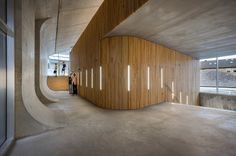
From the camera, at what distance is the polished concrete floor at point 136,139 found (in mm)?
2549

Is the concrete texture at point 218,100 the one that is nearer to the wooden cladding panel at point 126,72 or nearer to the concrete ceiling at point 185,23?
the concrete ceiling at point 185,23

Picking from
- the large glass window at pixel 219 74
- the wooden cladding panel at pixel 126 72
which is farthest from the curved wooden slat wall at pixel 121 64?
the large glass window at pixel 219 74

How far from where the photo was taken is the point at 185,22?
451 centimetres

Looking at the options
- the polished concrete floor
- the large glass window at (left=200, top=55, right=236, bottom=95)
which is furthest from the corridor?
the large glass window at (left=200, top=55, right=236, bottom=95)

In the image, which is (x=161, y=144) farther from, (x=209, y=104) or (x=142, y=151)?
(x=209, y=104)

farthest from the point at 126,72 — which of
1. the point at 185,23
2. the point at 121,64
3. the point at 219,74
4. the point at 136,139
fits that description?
the point at 219,74

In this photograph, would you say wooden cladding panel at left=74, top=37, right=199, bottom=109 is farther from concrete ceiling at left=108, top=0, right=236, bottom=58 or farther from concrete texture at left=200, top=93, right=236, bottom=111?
concrete texture at left=200, top=93, right=236, bottom=111

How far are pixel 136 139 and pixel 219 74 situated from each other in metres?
13.1

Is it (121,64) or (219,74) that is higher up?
(121,64)

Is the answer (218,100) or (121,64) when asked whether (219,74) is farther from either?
(121,64)

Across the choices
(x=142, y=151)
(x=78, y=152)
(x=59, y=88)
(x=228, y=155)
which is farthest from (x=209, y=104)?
(x=59, y=88)

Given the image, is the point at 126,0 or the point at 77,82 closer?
the point at 126,0

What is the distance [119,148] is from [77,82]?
9.91 m

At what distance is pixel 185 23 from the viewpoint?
4586 mm
